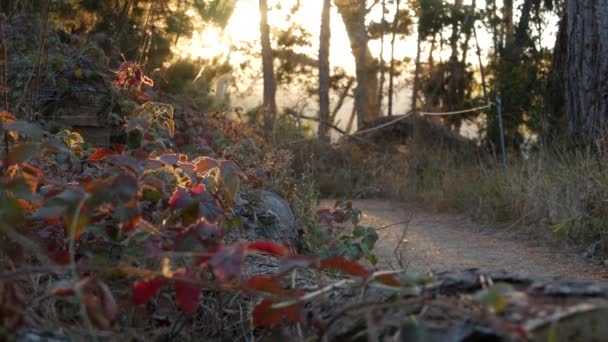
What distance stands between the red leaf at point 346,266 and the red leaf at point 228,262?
146 millimetres

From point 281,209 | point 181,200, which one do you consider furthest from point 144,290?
point 281,209

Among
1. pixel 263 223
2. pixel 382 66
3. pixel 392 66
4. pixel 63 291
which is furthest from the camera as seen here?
pixel 382 66

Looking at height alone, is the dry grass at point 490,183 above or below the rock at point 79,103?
below

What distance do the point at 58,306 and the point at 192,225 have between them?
355mm

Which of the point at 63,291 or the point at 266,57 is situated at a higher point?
the point at 266,57

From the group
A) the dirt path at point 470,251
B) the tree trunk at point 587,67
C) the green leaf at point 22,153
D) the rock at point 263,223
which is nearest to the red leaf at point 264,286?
the green leaf at point 22,153

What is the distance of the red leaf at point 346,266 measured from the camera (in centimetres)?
124

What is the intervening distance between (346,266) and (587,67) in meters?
6.26

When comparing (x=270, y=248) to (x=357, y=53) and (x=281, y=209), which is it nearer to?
(x=281, y=209)

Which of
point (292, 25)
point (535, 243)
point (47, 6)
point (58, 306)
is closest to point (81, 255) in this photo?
point (58, 306)

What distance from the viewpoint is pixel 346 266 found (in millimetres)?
1266

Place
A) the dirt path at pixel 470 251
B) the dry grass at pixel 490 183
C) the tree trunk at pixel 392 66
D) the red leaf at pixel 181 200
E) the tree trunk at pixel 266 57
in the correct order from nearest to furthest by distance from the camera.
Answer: the red leaf at pixel 181 200 < the dirt path at pixel 470 251 < the dry grass at pixel 490 183 < the tree trunk at pixel 266 57 < the tree trunk at pixel 392 66

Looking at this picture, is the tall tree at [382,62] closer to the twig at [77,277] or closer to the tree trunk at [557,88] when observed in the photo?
the tree trunk at [557,88]

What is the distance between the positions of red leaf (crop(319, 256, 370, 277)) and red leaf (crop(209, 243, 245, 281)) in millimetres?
146
